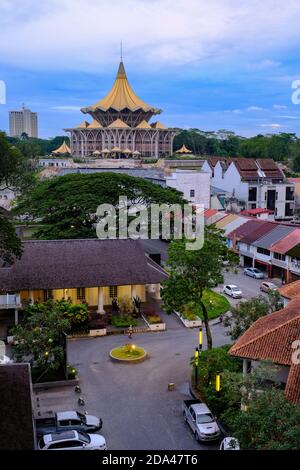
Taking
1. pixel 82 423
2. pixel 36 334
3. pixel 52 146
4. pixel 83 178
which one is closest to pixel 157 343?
pixel 36 334

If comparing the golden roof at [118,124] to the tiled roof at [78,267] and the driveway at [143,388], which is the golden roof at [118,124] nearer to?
the tiled roof at [78,267]

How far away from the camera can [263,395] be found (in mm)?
11367

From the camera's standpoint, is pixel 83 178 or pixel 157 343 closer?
pixel 157 343

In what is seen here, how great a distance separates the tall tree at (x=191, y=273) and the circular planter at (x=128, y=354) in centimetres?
308

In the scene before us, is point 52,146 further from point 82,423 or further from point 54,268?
point 82,423

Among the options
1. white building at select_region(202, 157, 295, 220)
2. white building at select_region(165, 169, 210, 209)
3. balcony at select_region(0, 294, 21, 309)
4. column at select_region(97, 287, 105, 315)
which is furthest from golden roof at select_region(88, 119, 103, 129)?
balcony at select_region(0, 294, 21, 309)

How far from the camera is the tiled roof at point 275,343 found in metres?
14.5

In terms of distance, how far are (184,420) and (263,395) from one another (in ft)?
19.2

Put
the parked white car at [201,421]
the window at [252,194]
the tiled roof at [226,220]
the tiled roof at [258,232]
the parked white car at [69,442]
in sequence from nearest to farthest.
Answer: the parked white car at [69,442] < the parked white car at [201,421] < the tiled roof at [258,232] < the tiled roof at [226,220] < the window at [252,194]

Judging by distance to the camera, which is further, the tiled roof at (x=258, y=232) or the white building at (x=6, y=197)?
the white building at (x=6, y=197)

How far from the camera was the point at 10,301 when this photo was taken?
982 inches

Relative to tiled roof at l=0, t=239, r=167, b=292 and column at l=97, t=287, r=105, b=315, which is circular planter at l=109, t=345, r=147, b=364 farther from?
tiled roof at l=0, t=239, r=167, b=292

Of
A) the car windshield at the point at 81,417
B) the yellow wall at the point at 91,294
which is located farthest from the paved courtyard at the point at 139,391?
the yellow wall at the point at 91,294

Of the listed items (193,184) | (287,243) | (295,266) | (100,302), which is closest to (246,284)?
(295,266)
